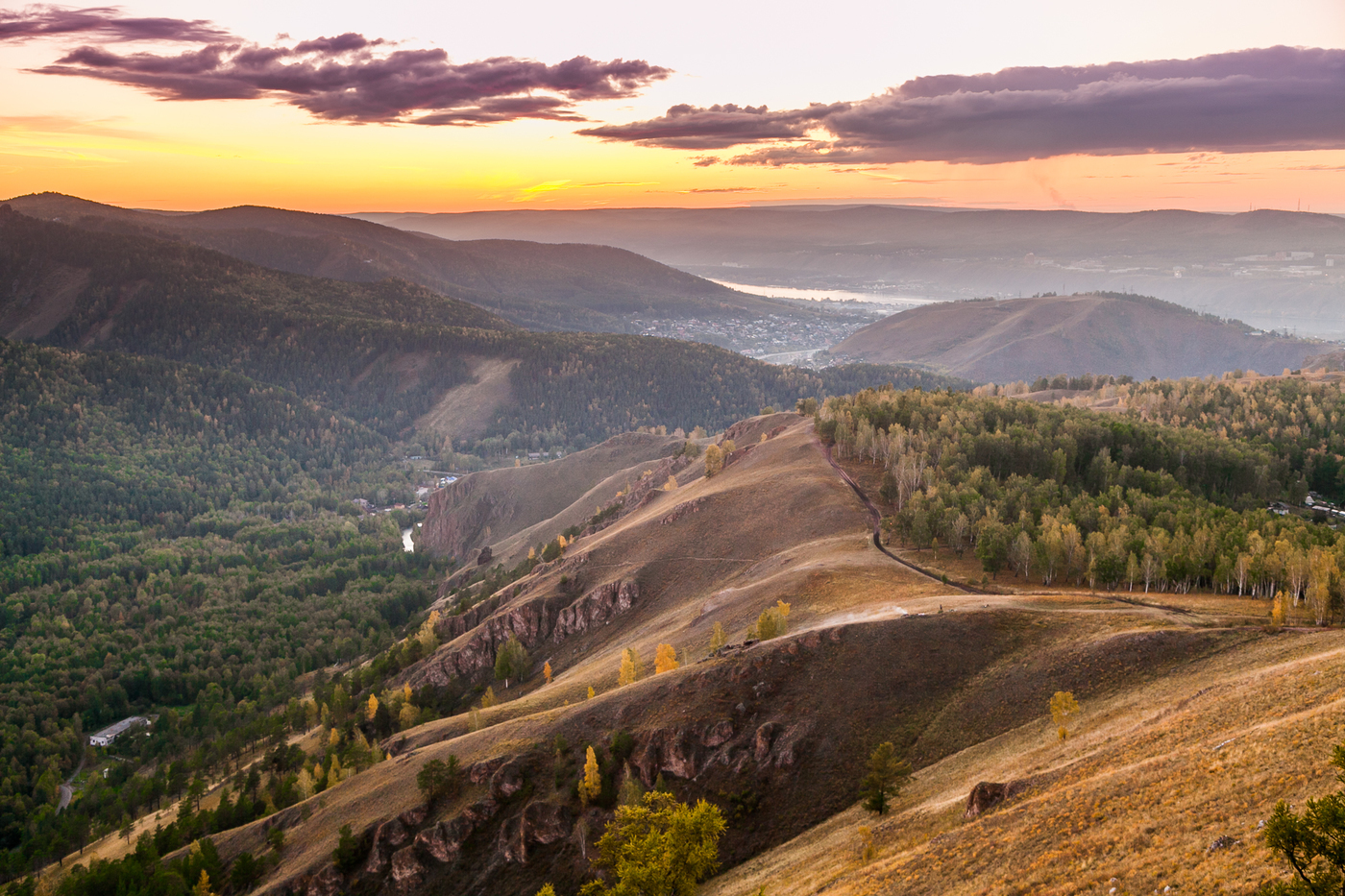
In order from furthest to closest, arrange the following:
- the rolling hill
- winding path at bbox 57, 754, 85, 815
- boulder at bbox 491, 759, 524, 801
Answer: winding path at bbox 57, 754, 85, 815, boulder at bbox 491, 759, 524, 801, the rolling hill

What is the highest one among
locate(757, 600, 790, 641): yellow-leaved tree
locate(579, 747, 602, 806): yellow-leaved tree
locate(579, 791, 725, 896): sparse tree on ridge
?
locate(757, 600, 790, 641): yellow-leaved tree

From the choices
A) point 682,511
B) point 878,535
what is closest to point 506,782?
point 878,535

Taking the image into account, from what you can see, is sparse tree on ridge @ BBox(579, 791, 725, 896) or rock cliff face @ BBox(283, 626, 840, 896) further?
rock cliff face @ BBox(283, 626, 840, 896)

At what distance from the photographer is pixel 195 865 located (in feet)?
376

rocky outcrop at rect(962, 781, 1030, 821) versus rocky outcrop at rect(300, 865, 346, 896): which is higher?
rocky outcrop at rect(962, 781, 1030, 821)

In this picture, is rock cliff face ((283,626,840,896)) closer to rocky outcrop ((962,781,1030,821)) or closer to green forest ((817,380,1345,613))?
rocky outcrop ((962,781,1030,821))

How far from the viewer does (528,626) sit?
16650 cm

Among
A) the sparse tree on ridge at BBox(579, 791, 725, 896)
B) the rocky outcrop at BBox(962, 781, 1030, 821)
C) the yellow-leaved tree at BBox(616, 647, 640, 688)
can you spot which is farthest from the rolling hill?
the yellow-leaved tree at BBox(616, 647, 640, 688)

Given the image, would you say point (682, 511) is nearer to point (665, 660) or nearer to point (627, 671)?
point (627, 671)

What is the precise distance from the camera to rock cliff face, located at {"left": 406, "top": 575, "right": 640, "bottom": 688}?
16012 centimetres


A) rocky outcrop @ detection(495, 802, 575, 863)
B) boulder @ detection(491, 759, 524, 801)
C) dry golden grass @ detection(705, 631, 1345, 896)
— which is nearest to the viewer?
dry golden grass @ detection(705, 631, 1345, 896)

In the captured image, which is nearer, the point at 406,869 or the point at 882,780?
the point at 882,780

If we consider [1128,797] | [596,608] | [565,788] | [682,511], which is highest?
[1128,797]

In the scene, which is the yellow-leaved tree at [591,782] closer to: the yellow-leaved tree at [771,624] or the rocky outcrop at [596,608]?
the yellow-leaved tree at [771,624]
